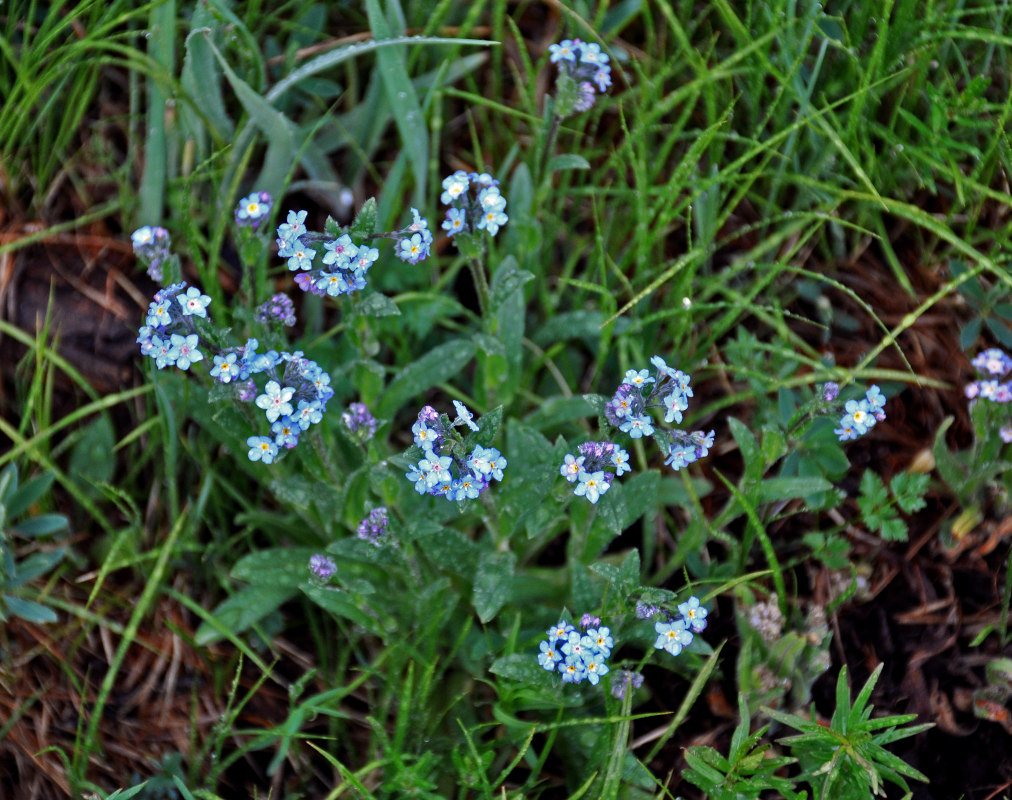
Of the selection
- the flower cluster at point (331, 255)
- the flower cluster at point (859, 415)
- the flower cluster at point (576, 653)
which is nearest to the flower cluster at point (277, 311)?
the flower cluster at point (331, 255)

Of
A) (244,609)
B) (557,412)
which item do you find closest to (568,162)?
(557,412)

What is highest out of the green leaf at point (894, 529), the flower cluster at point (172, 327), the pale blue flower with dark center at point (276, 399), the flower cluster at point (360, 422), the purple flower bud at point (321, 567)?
the flower cluster at point (172, 327)

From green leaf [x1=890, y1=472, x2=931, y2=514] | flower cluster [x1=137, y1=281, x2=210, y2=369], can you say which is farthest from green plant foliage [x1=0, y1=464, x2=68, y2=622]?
green leaf [x1=890, y1=472, x2=931, y2=514]

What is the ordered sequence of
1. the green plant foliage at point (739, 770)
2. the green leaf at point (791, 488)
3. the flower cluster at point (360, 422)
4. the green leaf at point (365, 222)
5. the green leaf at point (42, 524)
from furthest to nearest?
the green leaf at point (42, 524) < the green leaf at point (791, 488) < the flower cluster at point (360, 422) < the green leaf at point (365, 222) < the green plant foliage at point (739, 770)

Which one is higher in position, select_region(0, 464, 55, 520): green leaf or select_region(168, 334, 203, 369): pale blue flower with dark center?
select_region(168, 334, 203, 369): pale blue flower with dark center

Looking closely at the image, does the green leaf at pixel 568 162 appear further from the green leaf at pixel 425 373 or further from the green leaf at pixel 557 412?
the green leaf at pixel 557 412

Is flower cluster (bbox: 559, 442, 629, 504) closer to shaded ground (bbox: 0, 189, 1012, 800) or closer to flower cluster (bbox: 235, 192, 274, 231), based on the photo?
shaded ground (bbox: 0, 189, 1012, 800)

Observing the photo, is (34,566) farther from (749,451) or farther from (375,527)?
(749,451)

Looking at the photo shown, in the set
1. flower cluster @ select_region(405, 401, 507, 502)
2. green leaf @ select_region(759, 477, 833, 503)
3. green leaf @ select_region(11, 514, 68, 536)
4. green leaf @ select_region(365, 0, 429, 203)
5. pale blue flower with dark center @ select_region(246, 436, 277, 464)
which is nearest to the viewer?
flower cluster @ select_region(405, 401, 507, 502)
